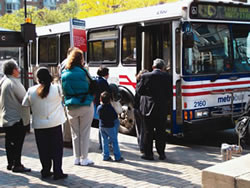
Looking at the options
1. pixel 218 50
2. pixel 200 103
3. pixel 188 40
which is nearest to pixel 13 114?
pixel 188 40

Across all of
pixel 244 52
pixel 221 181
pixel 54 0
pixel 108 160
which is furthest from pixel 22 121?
pixel 54 0

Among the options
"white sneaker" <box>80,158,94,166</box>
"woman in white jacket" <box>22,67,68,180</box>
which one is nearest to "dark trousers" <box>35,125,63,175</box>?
"woman in white jacket" <box>22,67,68,180</box>

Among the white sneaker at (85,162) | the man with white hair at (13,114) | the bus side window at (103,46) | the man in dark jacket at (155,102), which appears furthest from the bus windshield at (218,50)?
the man with white hair at (13,114)

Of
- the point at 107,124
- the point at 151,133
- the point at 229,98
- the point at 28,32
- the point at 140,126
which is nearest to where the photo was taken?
the point at 107,124

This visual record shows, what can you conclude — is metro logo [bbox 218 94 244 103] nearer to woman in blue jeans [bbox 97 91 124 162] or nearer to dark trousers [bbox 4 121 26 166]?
woman in blue jeans [bbox 97 91 124 162]

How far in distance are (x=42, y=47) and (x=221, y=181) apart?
10.5 meters

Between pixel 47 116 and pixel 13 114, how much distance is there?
75 cm

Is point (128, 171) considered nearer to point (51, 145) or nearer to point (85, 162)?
point (85, 162)

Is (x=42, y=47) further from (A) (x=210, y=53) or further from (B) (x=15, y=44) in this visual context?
(A) (x=210, y=53)

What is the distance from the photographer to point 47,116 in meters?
6.06

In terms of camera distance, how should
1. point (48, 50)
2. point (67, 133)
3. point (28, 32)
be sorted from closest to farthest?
1. point (67, 133)
2. point (28, 32)
3. point (48, 50)

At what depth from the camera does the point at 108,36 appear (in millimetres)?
10750

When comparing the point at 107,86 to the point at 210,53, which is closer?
the point at 107,86

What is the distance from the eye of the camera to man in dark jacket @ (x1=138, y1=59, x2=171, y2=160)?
7.29 m
